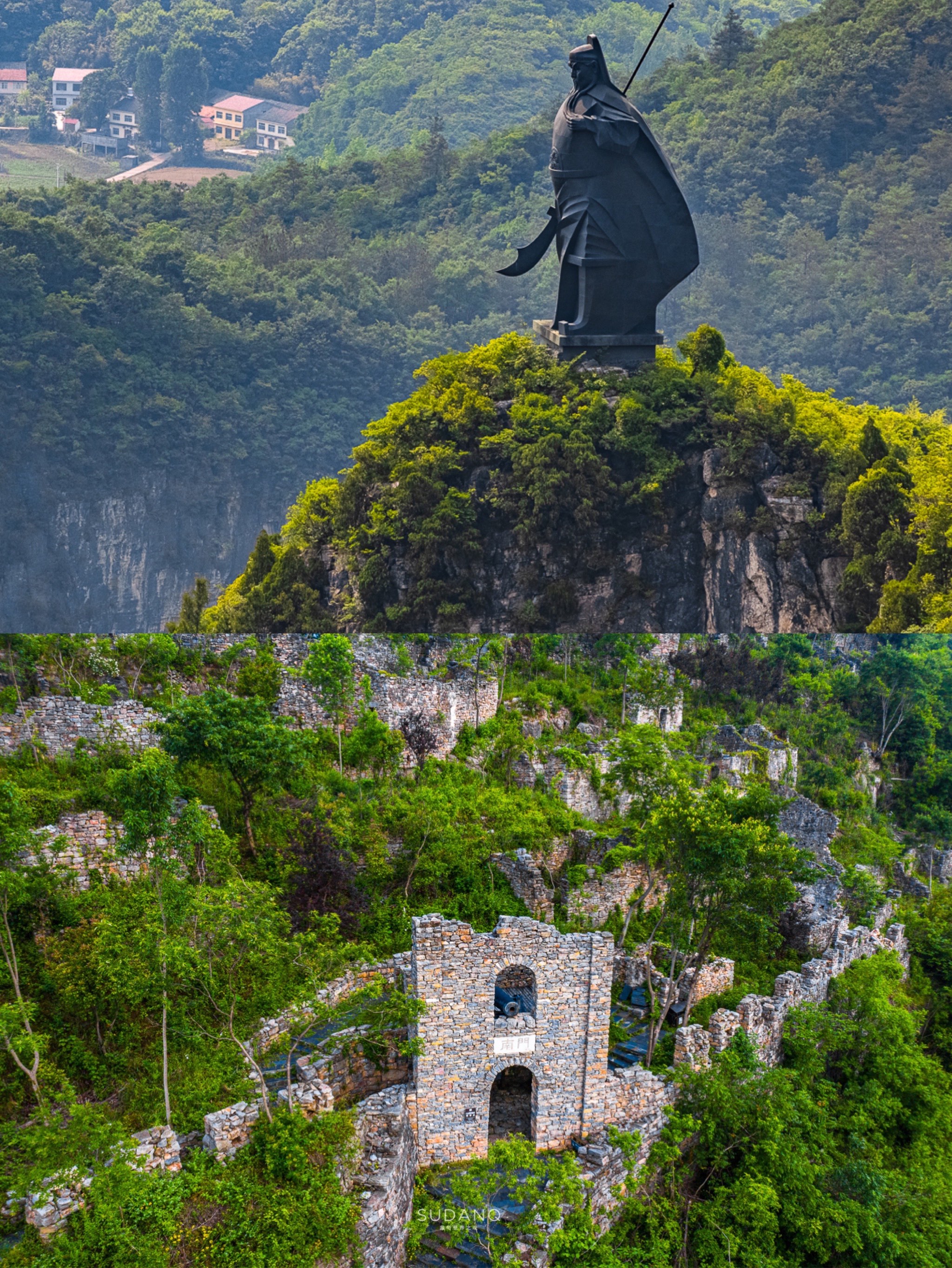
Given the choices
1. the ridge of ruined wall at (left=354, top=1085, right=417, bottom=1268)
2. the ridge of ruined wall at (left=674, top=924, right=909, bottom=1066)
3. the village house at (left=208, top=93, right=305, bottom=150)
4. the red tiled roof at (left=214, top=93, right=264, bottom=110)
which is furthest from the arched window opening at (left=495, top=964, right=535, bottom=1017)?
the red tiled roof at (left=214, top=93, right=264, bottom=110)

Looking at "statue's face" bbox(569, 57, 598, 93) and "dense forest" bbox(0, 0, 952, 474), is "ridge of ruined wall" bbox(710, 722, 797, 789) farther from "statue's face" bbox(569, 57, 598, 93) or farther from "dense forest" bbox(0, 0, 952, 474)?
"statue's face" bbox(569, 57, 598, 93)

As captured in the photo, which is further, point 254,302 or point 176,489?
point 254,302

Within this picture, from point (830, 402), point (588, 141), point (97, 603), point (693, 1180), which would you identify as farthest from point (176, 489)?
point (693, 1180)

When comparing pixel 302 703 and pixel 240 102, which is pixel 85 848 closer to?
pixel 302 703

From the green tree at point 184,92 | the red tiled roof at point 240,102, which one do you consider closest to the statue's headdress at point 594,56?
the red tiled roof at point 240,102

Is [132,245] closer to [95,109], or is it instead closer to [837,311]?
[95,109]

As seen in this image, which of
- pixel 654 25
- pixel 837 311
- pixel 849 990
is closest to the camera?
pixel 849 990
